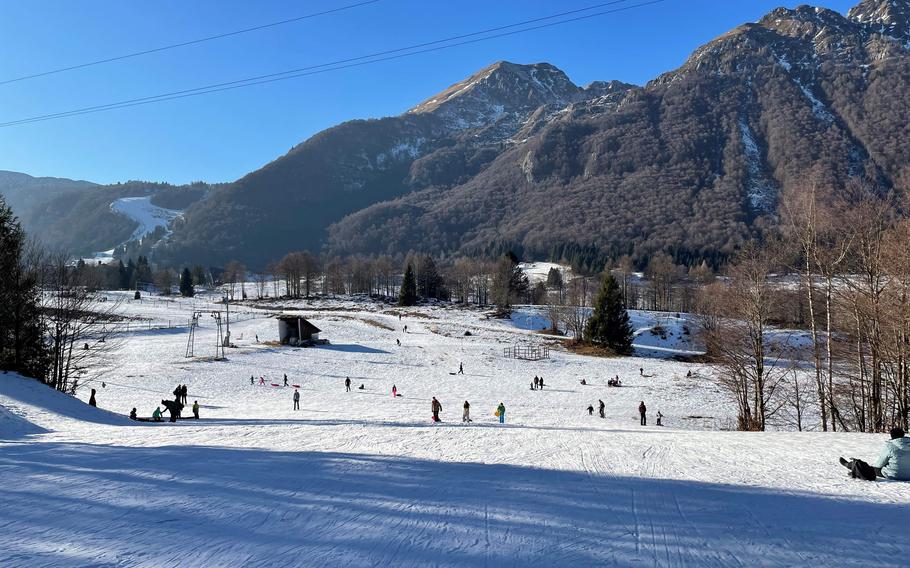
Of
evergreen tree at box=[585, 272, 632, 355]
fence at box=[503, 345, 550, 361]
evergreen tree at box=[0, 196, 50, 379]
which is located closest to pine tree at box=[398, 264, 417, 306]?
fence at box=[503, 345, 550, 361]

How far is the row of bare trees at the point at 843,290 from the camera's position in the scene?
1563 centimetres

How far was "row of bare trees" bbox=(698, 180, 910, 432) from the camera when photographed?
15.6 m

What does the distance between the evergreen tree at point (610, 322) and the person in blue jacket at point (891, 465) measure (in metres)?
49.7

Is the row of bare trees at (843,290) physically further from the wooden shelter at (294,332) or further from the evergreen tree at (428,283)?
the evergreen tree at (428,283)

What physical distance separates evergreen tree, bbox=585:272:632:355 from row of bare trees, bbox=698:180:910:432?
119ft

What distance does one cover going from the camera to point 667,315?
81.4 meters

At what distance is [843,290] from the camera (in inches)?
706

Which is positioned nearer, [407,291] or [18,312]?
[18,312]

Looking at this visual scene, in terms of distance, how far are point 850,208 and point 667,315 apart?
6779 centimetres

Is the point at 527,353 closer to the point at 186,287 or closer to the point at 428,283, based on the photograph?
the point at 428,283

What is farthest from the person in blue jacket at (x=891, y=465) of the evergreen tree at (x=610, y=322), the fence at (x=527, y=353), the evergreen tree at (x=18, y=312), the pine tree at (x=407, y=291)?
the pine tree at (x=407, y=291)

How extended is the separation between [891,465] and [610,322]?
50.4 m

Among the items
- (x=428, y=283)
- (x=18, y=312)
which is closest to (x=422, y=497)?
(x=18, y=312)

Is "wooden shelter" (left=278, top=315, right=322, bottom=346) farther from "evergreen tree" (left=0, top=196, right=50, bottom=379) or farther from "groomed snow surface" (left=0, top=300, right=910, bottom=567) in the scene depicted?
"groomed snow surface" (left=0, top=300, right=910, bottom=567)
